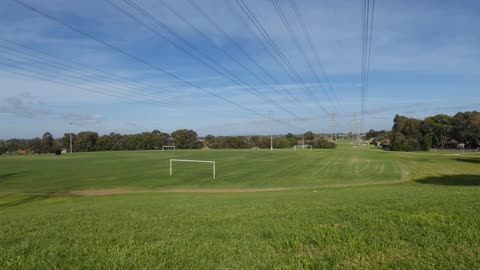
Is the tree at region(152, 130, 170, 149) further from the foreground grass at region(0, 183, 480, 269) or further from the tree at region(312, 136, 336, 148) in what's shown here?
the foreground grass at region(0, 183, 480, 269)

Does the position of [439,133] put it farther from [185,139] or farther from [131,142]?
[131,142]

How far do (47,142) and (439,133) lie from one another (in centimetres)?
16409

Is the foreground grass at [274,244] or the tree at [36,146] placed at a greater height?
the tree at [36,146]

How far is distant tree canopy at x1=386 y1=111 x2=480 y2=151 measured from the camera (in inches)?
4990

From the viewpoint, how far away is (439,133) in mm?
141125

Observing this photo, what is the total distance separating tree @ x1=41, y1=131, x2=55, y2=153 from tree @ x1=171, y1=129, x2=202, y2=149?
5141cm

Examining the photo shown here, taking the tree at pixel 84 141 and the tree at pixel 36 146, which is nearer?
the tree at pixel 84 141

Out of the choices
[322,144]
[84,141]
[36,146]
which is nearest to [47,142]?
[36,146]

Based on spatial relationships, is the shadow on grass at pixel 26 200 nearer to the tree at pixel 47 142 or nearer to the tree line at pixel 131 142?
the tree line at pixel 131 142

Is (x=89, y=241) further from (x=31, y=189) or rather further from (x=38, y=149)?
(x=38, y=149)

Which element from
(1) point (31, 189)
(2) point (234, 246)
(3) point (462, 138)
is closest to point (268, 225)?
(2) point (234, 246)

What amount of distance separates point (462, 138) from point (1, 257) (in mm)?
156244

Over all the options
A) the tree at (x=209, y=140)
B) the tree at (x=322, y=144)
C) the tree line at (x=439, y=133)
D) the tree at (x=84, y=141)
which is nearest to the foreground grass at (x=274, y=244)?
the tree line at (x=439, y=133)

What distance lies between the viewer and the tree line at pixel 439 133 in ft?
416
